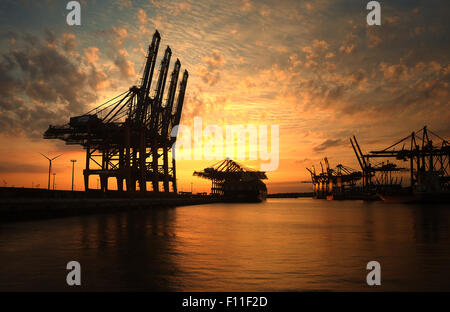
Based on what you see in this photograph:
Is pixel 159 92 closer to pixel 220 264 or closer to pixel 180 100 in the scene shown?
pixel 180 100

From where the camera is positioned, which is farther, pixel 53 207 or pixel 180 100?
pixel 180 100

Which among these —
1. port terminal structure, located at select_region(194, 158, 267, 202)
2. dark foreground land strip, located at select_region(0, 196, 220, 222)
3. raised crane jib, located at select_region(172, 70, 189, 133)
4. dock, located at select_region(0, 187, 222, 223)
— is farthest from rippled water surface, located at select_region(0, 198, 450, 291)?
port terminal structure, located at select_region(194, 158, 267, 202)

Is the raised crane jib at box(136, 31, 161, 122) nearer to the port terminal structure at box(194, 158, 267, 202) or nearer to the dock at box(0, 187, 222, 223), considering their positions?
the dock at box(0, 187, 222, 223)

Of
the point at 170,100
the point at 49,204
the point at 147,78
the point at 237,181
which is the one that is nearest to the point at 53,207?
the point at 49,204

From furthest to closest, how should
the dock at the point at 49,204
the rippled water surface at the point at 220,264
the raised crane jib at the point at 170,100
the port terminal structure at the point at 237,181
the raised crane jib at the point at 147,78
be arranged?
the port terminal structure at the point at 237,181 → the raised crane jib at the point at 170,100 → the raised crane jib at the point at 147,78 → the dock at the point at 49,204 → the rippled water surface at the point at 220,264

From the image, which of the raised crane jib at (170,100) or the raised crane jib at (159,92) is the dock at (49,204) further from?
the raised crane jib at (170,100)

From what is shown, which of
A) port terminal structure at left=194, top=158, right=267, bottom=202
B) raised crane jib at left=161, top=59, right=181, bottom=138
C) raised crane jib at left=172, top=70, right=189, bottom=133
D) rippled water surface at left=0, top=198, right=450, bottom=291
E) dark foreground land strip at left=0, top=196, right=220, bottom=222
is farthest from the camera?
port terminal structure at left=194, top=158, right=267, bottom=202

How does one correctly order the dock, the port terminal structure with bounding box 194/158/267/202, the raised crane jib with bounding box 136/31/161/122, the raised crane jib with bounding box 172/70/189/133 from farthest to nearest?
the port terminal structure with bounding box 194/158/267/202
the raised crane jib with bounding box 172/70/189/133
the raised crane jib with bounding box 136/31/161/122
the dock

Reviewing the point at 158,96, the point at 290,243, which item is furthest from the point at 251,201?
the point at 290,243

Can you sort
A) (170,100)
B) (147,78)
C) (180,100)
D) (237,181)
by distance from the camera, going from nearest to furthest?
1. (147,78)
2. (170,100)
3. (180,100)
4. (237,181)

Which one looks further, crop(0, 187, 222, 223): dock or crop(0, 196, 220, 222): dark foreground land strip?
crop(0, 187, 222, 223): dock

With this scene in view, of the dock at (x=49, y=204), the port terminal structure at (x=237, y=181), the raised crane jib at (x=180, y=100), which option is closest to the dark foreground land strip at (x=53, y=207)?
the dock at (x=49, y=204)

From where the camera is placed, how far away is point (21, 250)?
17141 millimetres
